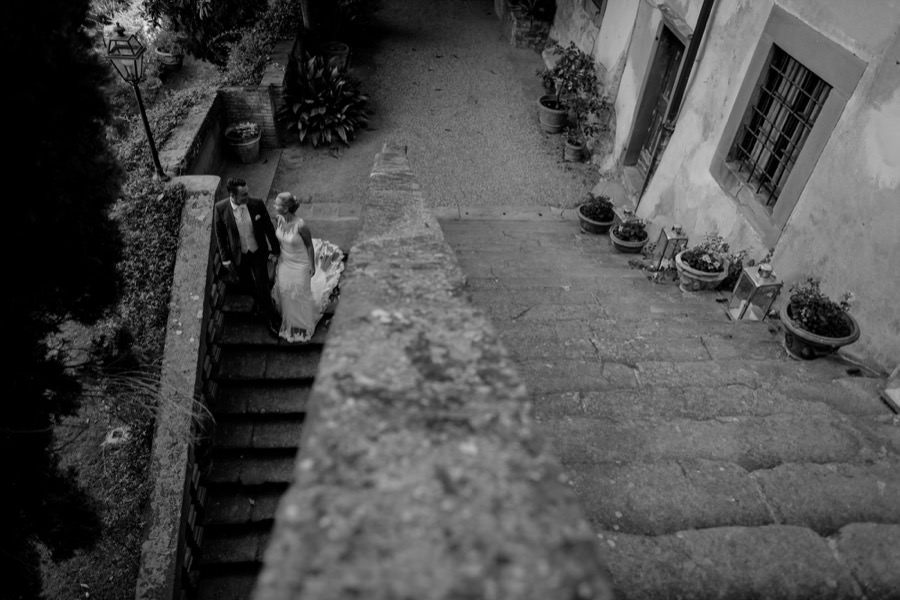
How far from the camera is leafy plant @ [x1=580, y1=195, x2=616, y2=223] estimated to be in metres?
8.11

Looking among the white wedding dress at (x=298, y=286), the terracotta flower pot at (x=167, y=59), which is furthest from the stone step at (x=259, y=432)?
the terracotta flower pot at (x=167, y=59)

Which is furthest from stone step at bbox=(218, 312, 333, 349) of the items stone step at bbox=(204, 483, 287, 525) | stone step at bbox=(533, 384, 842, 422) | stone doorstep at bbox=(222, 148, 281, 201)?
stone doorstep at bbox=(222, 148, 281, 201)

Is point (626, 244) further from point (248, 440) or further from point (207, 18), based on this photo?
point (207, 18)

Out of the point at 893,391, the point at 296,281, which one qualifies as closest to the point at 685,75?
the point at 893,391

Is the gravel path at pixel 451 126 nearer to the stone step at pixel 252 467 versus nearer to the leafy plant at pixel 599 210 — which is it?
the leafy plant at pixel 599 210

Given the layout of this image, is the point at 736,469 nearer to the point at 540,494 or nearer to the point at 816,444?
the point at 816,444

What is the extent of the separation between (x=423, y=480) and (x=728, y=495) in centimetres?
270

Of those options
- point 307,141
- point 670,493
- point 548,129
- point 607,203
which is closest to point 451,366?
point 670,493

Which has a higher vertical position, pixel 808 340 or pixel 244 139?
pixel 808 340

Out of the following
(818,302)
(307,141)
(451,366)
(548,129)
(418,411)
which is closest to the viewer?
(418,411)

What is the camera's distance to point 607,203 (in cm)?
812

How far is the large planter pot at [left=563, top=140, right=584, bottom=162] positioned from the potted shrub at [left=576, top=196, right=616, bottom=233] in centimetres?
239

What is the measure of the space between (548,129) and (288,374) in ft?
24.5

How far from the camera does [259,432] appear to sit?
16.9 ft
